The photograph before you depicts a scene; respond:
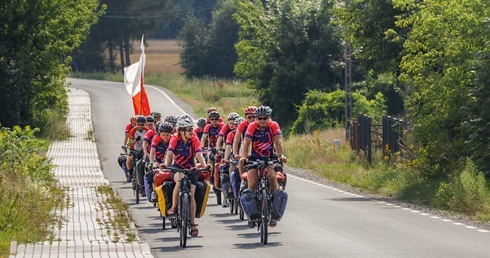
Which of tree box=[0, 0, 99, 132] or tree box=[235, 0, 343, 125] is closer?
tree box=[0, 0, 99, 132]

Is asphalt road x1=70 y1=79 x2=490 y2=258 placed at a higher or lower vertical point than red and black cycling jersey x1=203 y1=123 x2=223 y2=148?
lower

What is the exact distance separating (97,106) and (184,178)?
5161 cm

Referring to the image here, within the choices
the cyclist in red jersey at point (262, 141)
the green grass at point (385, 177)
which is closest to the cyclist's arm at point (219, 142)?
the green grass at point (385, 177)

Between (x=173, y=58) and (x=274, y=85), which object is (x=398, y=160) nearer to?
(x=274, y=85)

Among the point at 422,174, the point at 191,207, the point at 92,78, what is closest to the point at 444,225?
the point at 191,207

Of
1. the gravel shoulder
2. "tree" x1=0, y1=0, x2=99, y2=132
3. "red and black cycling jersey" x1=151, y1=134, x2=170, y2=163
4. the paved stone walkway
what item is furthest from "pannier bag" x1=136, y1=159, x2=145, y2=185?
"tree" x1=0, y1=0, x2=99, y2=132

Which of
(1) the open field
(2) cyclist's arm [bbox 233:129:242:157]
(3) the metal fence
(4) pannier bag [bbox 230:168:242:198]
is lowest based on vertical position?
(1) the open field

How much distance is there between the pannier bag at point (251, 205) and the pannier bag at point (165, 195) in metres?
1.10

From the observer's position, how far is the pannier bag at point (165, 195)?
54.4 feet

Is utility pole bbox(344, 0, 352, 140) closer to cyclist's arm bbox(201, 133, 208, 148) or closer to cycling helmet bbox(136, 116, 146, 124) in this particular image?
cycling helmet bbox(136, 116, 146, 124)

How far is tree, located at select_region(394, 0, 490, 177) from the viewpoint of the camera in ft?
79.1

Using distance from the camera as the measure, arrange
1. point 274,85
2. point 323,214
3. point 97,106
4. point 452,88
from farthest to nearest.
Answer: point 97,106 → point 274,85 → point 452,88 → point 323,214

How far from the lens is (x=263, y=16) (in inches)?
2367

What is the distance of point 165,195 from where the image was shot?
16.6 metres
